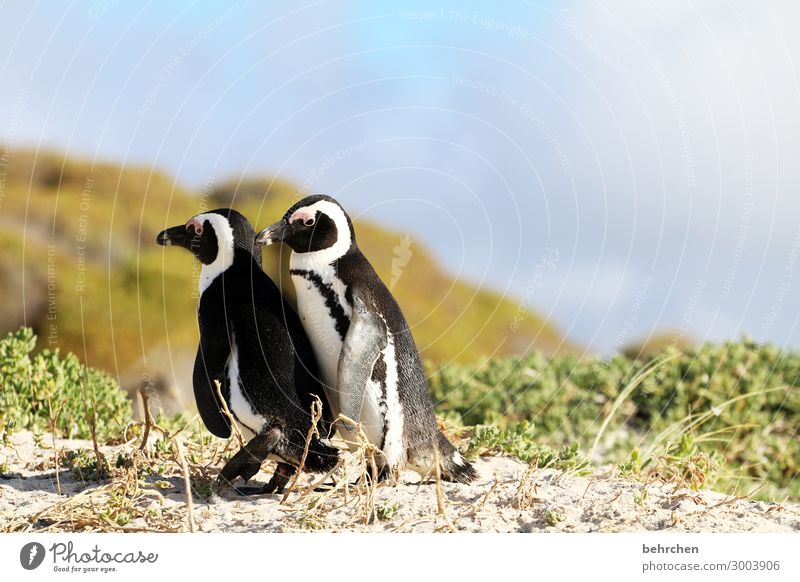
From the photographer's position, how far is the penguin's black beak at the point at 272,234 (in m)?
3.80

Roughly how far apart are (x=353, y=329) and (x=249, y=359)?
45 centimetres

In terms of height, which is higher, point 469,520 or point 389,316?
point 389,316

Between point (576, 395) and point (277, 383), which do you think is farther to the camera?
point (576, 395)

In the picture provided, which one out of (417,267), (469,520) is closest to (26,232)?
(417,267)

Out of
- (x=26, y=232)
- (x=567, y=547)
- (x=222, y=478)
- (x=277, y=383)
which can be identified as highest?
(x=26, y=232)

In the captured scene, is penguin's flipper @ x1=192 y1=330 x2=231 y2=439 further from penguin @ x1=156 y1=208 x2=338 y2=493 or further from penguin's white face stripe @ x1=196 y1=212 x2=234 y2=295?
penguin's white face stripe @ x1=196 y1=212 x2=234 y2=295

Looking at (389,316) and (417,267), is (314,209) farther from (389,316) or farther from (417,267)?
(417,267)

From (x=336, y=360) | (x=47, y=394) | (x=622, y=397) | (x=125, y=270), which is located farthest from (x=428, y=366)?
(x=125, y=270)

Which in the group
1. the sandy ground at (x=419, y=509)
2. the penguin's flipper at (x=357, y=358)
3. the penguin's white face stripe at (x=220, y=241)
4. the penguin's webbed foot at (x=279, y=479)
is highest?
the penguin's white face stripe at (x=220, y=241)

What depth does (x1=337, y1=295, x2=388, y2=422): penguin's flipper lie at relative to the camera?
3742 millimetres

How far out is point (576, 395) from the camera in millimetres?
6645

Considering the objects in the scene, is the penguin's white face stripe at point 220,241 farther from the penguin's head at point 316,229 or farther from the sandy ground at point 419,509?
the sandy ground at point 419,509

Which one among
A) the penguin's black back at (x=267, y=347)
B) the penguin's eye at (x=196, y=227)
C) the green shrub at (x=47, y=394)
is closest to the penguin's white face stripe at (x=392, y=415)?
the penguin's black back at (x=267, y=347)

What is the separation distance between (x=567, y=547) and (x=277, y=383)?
4.35 ft
